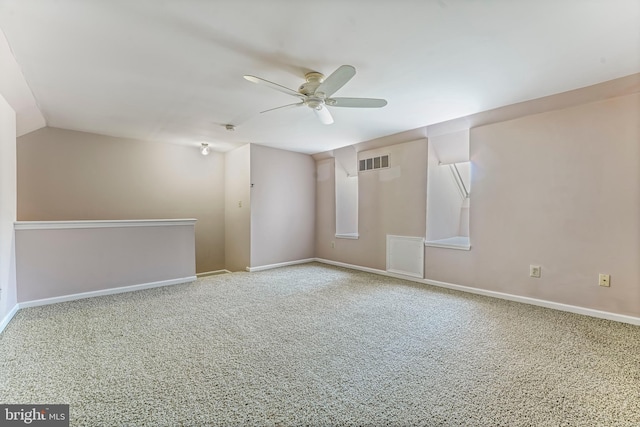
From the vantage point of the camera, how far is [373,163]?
4852 mm

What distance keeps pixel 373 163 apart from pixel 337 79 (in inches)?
113

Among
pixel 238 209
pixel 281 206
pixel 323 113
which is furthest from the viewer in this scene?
pixel 281 206

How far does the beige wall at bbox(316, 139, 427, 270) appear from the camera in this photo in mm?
4246

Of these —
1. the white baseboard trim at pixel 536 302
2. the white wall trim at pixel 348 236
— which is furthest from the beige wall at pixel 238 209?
the white baseboard trim at pixel 536 302

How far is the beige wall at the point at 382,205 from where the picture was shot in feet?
13.9

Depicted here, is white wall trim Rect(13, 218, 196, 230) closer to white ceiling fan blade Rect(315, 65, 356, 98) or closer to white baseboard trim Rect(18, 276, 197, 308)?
white baseboard trim Rect(18, 276, 197, 308)

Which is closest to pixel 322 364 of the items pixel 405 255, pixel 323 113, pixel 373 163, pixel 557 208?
pixel 323 113

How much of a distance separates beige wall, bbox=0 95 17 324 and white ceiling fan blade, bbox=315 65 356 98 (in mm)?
2945

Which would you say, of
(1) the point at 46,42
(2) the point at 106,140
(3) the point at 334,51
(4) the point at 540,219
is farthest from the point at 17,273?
(4) the point at 540,219

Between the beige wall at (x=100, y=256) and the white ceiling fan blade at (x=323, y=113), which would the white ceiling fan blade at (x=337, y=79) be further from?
the beige wall at (x=100, y=256)

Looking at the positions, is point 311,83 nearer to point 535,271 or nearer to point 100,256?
point 535,271

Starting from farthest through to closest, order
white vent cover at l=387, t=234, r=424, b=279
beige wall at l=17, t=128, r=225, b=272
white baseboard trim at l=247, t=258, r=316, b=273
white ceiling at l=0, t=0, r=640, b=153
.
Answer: white baseboard trim at l=247, t=258, r=316, b=273 → white vent cover at l=387, t=234, r=424, b=279 → beige wall at l=17, t=128, r=225, b=272 → white ceiling at l=0, t=0, r=640, b=153

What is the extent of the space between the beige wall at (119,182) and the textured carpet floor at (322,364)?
1.69 metres

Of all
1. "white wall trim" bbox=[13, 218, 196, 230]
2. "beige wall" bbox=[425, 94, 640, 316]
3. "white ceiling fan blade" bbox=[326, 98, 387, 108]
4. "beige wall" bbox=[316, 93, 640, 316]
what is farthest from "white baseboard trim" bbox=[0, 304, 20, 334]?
"beige wall" bbox=[425, 94, 640, 316]
